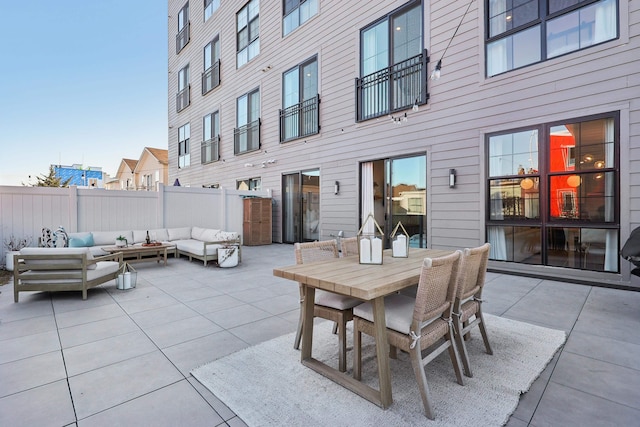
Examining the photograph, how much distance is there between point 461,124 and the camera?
17.9 ft

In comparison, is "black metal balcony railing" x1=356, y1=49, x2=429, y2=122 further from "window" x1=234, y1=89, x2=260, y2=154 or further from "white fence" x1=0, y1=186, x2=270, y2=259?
"white fence" x1=0, y1=186, x2=270, y2=259

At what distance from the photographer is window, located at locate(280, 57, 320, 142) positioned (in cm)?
821

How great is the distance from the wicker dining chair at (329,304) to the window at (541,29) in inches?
182

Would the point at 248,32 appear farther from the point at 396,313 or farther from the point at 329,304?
the point at 396,313

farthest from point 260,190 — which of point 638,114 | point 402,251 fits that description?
point 638,114

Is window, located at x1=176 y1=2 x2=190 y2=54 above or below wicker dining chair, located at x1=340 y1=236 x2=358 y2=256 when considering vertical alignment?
above

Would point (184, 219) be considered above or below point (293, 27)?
below

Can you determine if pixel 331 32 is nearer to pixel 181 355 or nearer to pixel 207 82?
pixel 207 82

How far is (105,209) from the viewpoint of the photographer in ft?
22.8

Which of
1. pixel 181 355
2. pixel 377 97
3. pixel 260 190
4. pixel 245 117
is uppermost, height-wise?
pixel 245 117

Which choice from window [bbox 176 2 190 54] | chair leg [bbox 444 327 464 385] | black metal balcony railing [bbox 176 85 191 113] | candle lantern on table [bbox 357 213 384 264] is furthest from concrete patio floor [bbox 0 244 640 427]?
window [bbox 176 2 190 54]

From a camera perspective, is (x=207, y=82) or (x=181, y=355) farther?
(x=207, y=82)

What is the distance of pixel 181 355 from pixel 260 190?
791cm

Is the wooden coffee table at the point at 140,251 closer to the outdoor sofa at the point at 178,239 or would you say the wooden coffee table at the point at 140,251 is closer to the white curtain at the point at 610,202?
the outdoor sofa at the point at 178,239
